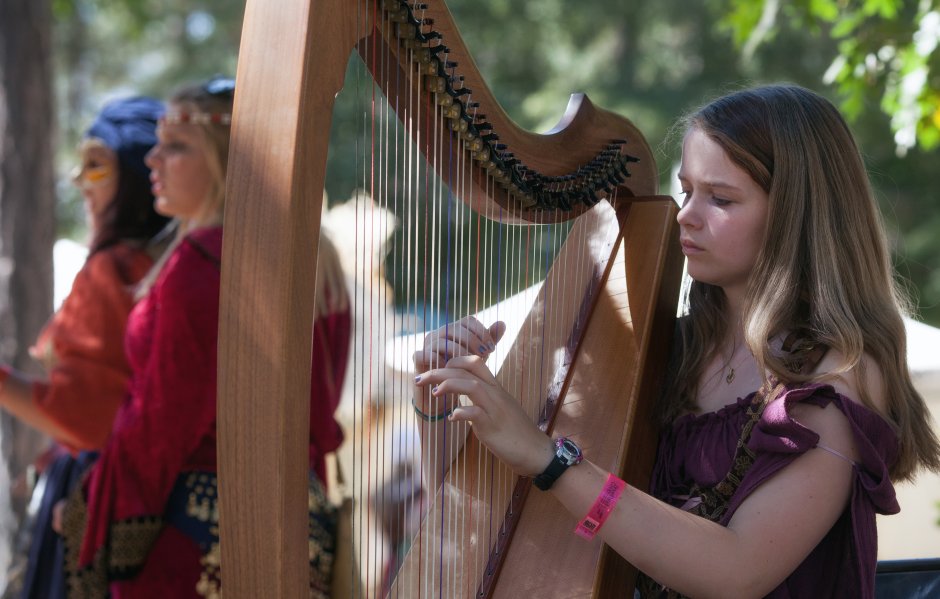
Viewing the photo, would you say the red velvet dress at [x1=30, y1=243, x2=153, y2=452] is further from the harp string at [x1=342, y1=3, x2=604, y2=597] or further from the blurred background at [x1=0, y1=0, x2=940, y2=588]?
the harp string at [x1=342, y1=3, x2=604, y2=597]

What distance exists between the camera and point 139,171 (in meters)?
3.48

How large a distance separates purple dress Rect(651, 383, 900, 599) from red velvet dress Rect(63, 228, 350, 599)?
1.39m

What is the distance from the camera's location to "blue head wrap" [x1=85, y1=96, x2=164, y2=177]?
345 centimetres

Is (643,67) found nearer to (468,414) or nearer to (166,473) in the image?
(166,473)

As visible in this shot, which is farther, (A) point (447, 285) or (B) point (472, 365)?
(A) point (447, 285)

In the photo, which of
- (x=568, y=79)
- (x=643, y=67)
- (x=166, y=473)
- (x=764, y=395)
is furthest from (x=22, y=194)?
(x=643, y=67)

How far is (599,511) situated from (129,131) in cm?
259

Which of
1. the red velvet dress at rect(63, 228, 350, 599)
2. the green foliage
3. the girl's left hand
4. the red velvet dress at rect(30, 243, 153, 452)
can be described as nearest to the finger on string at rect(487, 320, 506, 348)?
the girl's left hand

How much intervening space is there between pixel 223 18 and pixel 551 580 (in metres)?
13.5

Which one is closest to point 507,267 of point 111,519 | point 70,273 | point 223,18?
point 111,519

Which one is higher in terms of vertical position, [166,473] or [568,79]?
[568,79]

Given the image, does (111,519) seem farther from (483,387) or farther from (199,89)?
(483,387)

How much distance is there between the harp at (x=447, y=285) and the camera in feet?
3.02

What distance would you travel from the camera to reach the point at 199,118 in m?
2.88
